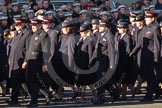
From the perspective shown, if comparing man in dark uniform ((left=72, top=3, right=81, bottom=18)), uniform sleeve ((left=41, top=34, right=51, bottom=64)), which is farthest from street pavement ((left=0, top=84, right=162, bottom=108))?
man in dark uniform ((left=72, top=3, right=81, bottom=18))

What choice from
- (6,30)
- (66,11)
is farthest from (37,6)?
(6,30)

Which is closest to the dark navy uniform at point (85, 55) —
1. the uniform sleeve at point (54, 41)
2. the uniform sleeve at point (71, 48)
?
the uniform sleeve at point (71, 48)

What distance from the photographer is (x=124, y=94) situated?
1363cm

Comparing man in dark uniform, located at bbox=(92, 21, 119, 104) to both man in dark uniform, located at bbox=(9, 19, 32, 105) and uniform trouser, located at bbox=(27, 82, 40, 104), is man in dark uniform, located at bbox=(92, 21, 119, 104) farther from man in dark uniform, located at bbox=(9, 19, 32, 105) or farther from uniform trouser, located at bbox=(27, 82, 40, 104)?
man in dark uniform, located at bbox=(9, 19, 32, 105)

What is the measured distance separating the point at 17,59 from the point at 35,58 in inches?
19.6

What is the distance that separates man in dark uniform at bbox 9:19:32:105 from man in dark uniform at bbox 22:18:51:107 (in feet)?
0.75

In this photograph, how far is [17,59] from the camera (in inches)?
504

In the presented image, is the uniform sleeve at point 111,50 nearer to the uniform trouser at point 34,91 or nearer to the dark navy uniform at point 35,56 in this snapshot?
the dark navy uniform at point 35,56

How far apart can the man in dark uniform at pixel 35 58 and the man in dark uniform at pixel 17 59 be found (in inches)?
8.9

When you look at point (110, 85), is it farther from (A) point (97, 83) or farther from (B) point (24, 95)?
(B) point (24, 95)

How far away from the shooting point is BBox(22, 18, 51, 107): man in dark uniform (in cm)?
1249

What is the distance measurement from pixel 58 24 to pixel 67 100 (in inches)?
101

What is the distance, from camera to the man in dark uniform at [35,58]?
12.5m

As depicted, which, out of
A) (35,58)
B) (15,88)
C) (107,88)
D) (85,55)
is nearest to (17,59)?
(35,58)
